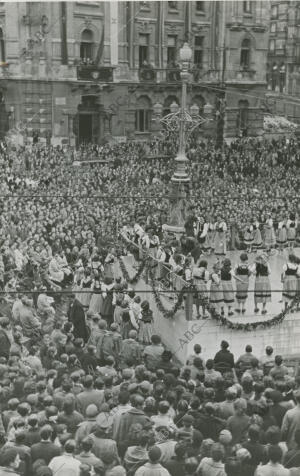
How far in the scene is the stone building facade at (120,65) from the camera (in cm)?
3716

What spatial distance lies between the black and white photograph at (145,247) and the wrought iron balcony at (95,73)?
86 millimetres

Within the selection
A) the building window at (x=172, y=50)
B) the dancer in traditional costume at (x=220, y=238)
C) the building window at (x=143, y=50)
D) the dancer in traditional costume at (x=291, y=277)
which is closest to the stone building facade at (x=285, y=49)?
the building window at (x=172, y=50)

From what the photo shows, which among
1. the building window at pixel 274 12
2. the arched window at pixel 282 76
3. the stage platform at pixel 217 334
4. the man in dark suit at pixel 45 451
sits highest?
the building window at pixel 274 12

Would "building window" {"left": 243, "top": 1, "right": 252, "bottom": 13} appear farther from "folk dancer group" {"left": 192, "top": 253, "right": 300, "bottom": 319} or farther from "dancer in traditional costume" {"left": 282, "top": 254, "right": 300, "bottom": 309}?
"dancer in traditional costume" {"left": 282, "top": 254, "right": 300, "bottom": 309}

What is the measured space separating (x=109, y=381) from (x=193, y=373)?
1819mm

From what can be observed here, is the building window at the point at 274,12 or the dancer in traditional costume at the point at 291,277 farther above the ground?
A: the building window at the point at 274,12

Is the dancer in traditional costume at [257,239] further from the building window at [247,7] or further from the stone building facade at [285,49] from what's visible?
the stone building facade at [285,49]

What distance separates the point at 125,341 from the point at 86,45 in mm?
31007

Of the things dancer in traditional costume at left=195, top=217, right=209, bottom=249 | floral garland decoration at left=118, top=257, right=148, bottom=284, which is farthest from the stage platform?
dancer in traditional costume at left=195, top=217, right=209, bottom=249

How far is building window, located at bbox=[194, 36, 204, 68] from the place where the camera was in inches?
1699

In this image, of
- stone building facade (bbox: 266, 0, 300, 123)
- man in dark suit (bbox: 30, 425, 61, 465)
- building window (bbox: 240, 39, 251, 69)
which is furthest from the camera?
stone building facade (bbox: 266, 0, 300, 123)

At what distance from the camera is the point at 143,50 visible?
4153 centimetres

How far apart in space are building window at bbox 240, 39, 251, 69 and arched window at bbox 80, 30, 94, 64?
425 inches

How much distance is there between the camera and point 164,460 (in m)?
7.33
